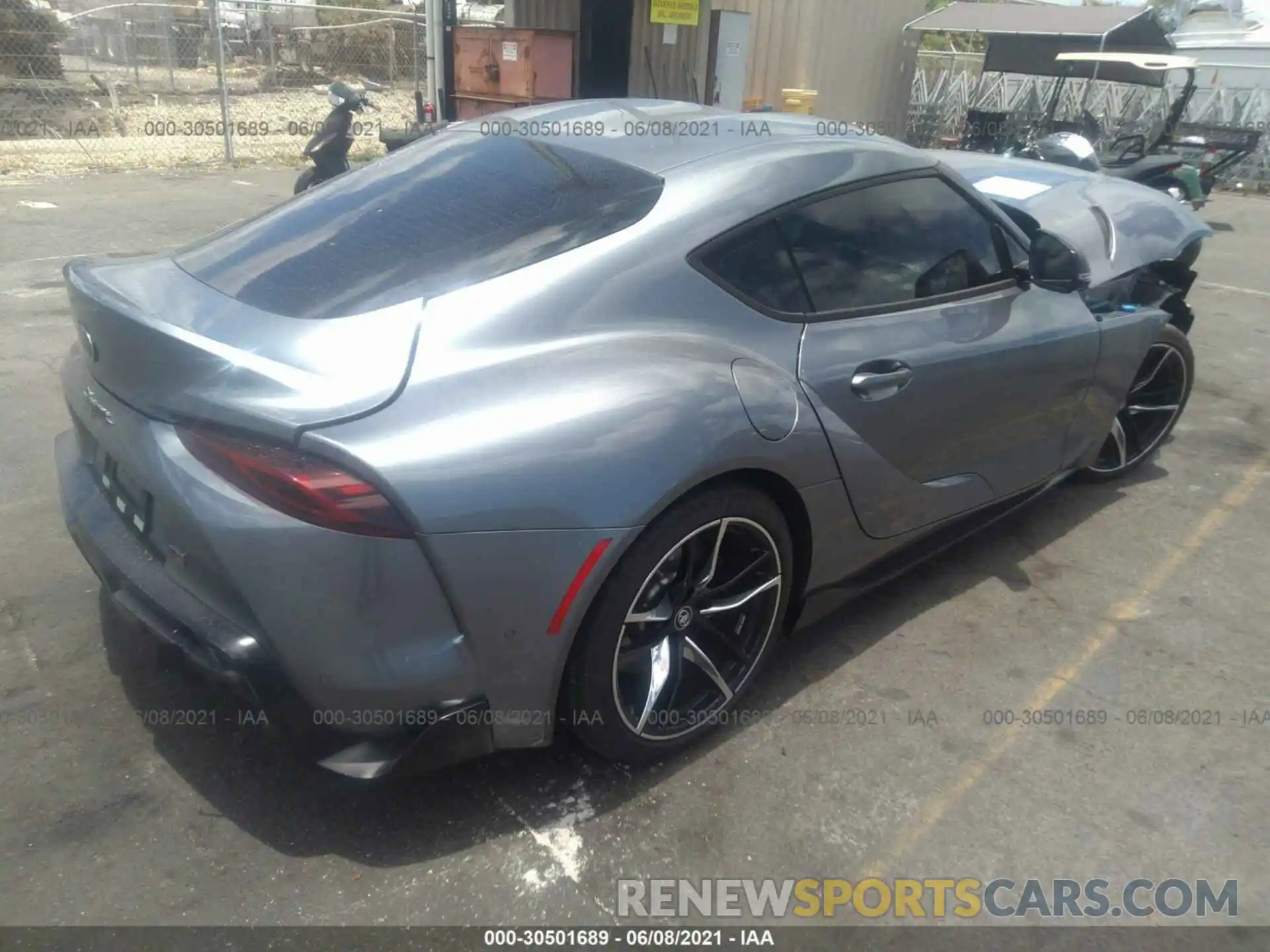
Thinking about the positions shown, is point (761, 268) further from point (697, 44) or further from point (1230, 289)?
point (697, 44)

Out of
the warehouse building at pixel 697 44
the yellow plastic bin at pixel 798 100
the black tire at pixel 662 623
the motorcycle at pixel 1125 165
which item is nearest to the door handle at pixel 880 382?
the black tire at pixel 662 623

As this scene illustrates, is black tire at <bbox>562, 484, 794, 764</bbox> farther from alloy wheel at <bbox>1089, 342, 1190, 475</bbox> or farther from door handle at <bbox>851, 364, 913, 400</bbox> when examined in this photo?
alloy wheel at <bbox>1089, 342, 1190, 475</bbox>

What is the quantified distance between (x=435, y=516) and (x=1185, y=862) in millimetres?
2027

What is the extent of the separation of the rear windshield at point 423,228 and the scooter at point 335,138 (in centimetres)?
581

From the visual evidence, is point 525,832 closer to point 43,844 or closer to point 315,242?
point 43,844

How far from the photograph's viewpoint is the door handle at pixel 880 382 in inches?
108

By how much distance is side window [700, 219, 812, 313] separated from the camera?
2.56 metres

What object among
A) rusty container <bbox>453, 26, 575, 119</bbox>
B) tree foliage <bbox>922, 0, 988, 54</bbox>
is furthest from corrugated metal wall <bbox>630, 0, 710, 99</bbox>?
tree foliage <bbox>922, 0, 988, 54</bbox>

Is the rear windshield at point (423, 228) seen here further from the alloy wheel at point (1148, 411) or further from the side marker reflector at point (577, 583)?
the alloy wheel at point (1148, 411)

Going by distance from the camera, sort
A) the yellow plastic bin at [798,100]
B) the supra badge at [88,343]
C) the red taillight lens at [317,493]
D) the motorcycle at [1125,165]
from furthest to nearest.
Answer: the yellow plastic bin at [798,100] → the motorcycle at [1125,165] → the supra badge at [88,343] → the red taillight lens at [317,493]

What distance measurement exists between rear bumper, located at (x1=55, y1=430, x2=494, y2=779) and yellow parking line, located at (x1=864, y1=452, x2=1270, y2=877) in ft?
3.48

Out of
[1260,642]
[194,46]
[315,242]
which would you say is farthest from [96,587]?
[194,46]

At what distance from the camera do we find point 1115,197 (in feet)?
14.8

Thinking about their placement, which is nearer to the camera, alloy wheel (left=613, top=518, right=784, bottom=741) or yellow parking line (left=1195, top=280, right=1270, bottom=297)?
alloy wheel (left=613, top=518, right=784, bottom=741)
